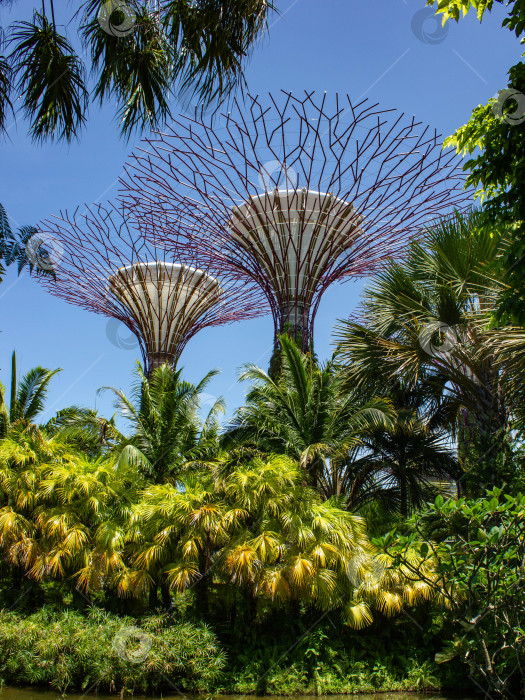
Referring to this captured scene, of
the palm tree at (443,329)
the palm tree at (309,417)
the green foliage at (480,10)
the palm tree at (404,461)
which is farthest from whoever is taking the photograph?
the palm tree at (404,461)

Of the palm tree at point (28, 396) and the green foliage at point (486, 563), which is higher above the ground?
the palm tree at point (28, 396)

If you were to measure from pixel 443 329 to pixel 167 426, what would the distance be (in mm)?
6373

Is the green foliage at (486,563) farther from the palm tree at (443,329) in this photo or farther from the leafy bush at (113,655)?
the leafy bush at (113,655)

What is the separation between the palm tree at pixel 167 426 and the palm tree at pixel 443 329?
4508 millimetres

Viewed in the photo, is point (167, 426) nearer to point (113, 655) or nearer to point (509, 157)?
point (113, 655)

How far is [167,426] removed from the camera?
1323cm

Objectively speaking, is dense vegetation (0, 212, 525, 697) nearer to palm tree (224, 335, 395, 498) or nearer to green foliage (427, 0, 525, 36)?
palm tree (224, 335, 395, 498)

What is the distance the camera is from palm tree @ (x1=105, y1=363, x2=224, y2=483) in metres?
13.0

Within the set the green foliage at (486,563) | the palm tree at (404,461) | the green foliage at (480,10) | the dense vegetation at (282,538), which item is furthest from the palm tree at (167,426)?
the green foliage at (480,10)

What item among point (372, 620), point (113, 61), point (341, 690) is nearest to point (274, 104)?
point (113, 61)

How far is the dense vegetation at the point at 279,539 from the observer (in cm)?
949

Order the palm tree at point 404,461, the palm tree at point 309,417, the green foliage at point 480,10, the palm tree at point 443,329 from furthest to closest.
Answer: the palm tree at point 404,461
the palm tree at point 309,417
the palm tree at point 443,329
the green foliage at point 480,10

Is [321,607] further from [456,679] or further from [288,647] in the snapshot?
[456,679]

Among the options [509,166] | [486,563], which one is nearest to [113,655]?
[486,563]
